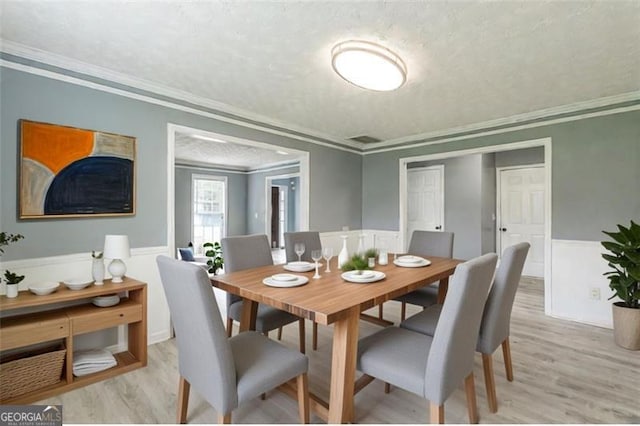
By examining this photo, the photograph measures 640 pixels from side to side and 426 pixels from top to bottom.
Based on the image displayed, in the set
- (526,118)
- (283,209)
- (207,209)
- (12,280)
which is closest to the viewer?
(12,280)

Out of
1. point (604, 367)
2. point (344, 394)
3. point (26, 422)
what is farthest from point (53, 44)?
point (604, 367)

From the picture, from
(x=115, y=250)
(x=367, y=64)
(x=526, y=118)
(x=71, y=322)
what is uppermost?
(x=526, y=118)

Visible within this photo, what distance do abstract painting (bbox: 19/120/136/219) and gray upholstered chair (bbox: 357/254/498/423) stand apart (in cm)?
233

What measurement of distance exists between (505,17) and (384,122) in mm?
2181

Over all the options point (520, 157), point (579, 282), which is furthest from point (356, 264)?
point (520, 157)

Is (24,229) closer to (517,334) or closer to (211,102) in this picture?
(211,102)

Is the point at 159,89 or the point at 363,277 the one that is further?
Answer: the point at 159,89

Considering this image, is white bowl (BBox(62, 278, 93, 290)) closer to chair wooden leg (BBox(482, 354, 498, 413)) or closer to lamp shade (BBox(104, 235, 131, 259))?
lamp shade (BBox(104, 235, 131, 259))

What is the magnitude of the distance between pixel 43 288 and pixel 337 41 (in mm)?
2551

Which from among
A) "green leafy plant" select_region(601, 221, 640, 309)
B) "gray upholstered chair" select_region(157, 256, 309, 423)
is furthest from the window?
"green leafy plant" select_region(601, 221, 640, 309)

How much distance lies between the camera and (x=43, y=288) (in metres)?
2.08

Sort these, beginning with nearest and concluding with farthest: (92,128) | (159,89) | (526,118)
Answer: (92,128) → (159,89) → (526,118)

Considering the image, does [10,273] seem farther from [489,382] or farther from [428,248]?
[428,248]

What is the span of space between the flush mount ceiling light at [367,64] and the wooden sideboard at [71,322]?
7.23 feet
